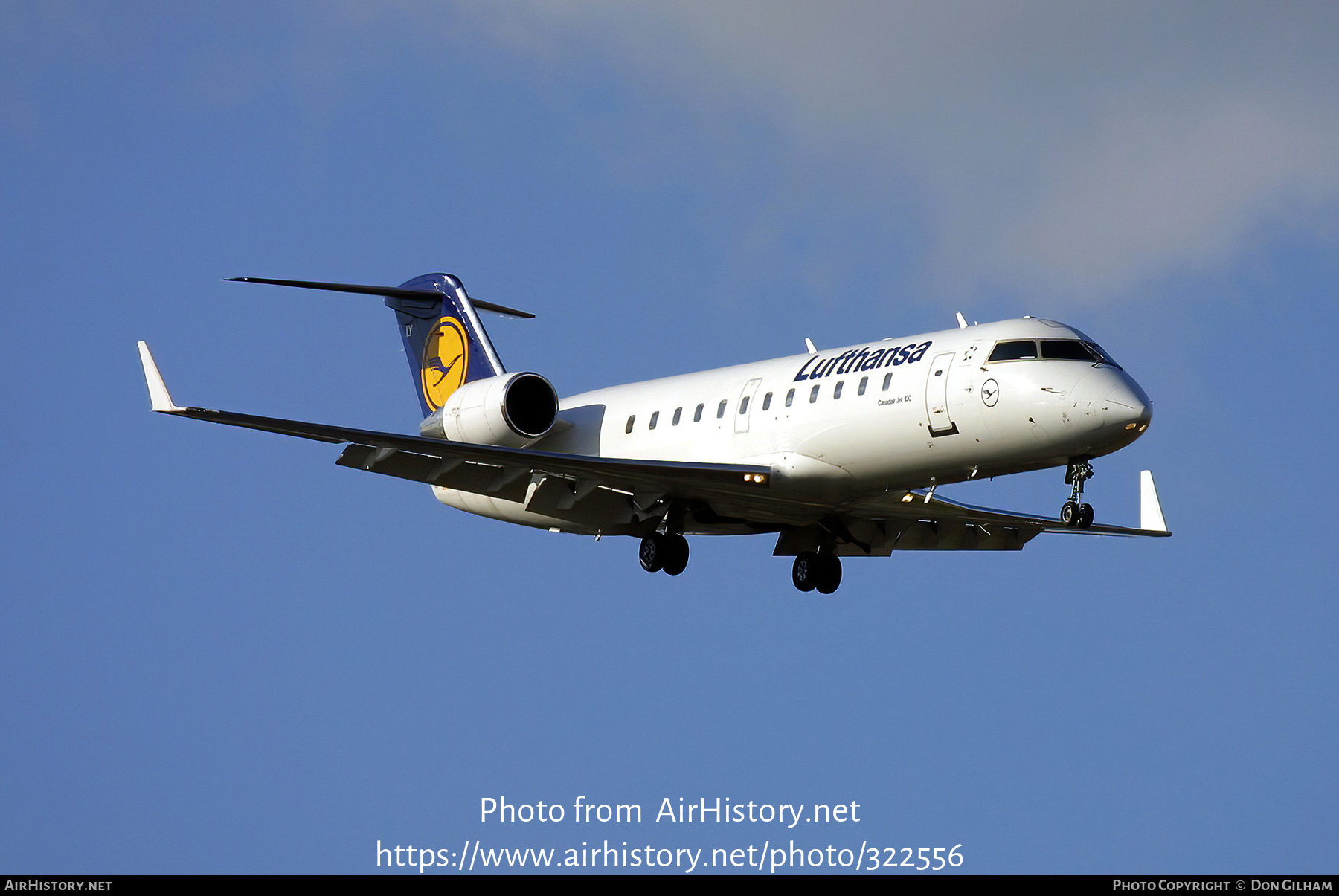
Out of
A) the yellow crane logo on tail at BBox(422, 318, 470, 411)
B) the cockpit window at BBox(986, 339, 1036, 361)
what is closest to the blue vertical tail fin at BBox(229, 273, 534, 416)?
the yellow crane logo on tail at BBox(422, 318, 470, 411)

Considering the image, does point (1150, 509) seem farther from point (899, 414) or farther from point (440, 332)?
point (440, 332)

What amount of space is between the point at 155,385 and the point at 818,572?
33.6 ft

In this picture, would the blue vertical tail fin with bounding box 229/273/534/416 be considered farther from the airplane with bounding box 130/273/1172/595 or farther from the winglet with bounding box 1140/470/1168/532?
the winglet with bounding box 1140/470/1168/532

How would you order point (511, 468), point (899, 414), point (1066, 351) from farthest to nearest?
point (511, 468) < point (899, 414) < point (1066, 351)

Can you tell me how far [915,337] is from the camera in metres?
21.6

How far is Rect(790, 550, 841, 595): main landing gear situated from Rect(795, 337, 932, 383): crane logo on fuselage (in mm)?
3908

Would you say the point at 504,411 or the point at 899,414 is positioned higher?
the point at 504,411

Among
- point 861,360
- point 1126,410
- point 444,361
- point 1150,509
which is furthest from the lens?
point 444,361

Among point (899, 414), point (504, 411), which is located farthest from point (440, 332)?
point (899, 414)

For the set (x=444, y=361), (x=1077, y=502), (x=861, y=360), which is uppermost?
(x=444, y=361)

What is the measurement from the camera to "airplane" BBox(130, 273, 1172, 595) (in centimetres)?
2006

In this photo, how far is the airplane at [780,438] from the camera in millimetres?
20062

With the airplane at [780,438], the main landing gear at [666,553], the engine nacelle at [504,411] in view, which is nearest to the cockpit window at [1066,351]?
the airplane at [780,438]

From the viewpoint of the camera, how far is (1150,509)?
2659cm
